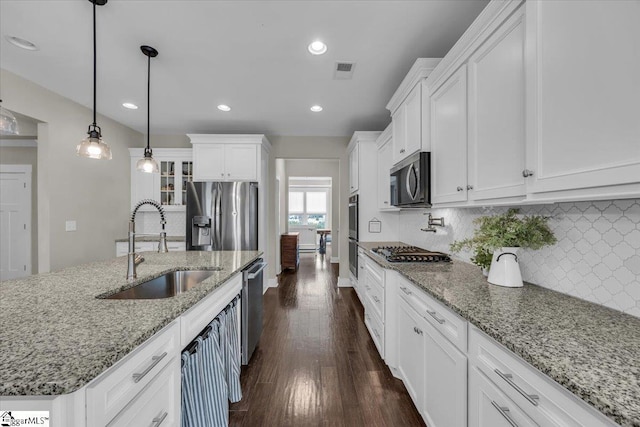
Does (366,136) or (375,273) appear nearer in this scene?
(375,273)

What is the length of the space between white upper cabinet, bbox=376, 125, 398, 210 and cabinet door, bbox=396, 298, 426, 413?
1.71m

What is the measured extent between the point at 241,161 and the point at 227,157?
0.75ft

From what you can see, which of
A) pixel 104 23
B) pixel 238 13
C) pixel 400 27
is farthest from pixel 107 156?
pixel 400 27

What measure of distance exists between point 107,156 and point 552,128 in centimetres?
264

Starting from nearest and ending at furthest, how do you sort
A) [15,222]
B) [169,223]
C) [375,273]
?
[375,273] → [15,222] → [169,223]

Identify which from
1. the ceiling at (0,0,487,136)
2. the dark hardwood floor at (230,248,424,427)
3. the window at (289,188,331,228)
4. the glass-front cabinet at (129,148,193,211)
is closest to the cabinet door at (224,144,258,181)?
the ceiling at (0,0,487,136)

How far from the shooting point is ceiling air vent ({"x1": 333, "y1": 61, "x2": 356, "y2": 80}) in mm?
2497

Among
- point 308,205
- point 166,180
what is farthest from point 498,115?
point 308,205

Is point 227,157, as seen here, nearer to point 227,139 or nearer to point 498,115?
point 227,139

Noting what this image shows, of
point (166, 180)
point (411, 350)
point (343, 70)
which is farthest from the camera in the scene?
point (166, 180)

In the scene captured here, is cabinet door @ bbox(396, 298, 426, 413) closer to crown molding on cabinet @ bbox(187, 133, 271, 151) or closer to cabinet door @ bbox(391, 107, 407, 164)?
cabinet door @ bbox(391, 107, 407, 164)

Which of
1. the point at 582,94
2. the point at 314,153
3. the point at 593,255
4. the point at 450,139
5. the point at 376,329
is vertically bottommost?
the point at 376,329

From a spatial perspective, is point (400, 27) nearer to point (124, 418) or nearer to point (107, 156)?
point (107, 156)

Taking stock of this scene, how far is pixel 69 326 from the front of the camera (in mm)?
880
